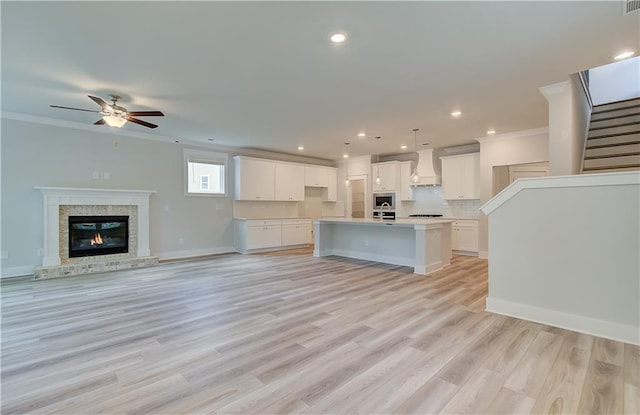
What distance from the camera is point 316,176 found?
909 cm

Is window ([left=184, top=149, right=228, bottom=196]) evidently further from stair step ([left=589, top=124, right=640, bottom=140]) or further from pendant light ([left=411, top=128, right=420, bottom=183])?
stair step ([left=589, top=124, right=640, bottom=140])

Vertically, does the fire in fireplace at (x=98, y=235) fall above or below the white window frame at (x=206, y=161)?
below

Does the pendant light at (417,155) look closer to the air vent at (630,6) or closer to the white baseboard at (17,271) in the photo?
the air vent at (630,6)

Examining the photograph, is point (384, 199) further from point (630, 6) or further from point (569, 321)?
point (630, 6)

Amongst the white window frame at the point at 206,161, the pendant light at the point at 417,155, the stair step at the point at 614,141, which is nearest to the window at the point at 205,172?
the white window frame at the point at 206,161

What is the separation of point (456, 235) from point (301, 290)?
4767 millimetres

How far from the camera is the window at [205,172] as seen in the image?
7000 mm

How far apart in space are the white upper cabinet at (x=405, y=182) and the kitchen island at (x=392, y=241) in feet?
7.60

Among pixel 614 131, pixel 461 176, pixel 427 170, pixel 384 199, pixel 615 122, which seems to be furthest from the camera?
pixel 384 199

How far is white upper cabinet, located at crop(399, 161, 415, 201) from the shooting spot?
328 inches

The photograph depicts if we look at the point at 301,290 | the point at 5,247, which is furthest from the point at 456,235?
the point at 5,247

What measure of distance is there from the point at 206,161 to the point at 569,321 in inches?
281

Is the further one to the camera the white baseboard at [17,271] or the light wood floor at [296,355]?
the white baseboard at [17,271]

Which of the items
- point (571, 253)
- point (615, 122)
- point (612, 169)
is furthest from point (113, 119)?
point (615, 122)
